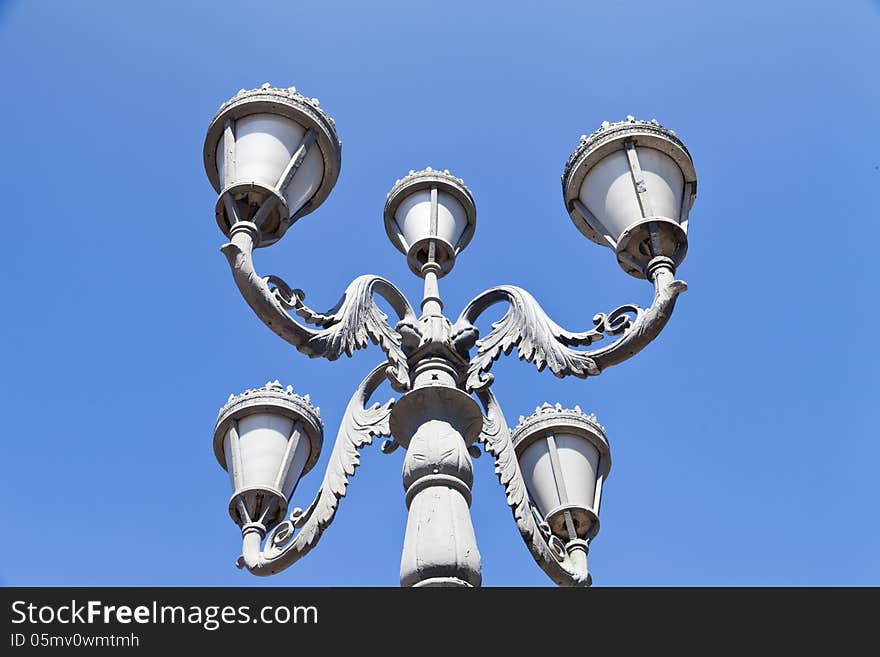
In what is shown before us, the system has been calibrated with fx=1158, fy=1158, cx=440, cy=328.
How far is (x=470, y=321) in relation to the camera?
6.15m

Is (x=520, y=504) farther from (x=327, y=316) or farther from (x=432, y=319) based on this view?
(x=327, y=316)

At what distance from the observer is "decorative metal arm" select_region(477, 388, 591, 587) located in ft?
18.7

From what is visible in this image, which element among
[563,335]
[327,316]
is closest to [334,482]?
[327,316]

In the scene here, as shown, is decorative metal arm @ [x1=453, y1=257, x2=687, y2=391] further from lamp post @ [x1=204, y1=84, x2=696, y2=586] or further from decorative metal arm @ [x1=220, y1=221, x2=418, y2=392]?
decorative metal arm @ [x1=220, y1=221, x2=418, y2=392]

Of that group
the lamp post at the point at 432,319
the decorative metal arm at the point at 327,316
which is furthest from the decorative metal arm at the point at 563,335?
the decorative metal arm at the point at 327,316

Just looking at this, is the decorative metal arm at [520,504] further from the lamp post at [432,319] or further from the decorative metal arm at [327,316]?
the decorative metal arm at [327,316]

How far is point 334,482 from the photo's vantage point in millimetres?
5840

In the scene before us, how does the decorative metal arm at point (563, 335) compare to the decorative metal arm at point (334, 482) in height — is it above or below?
above

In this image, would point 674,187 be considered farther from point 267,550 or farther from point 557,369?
point 267,550

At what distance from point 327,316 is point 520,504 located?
4.38ft

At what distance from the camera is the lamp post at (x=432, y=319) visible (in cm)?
Answer: 556

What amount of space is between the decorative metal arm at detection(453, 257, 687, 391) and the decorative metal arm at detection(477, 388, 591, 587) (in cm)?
22
